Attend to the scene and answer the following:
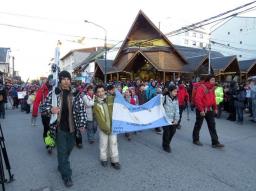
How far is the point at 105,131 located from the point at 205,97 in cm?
302

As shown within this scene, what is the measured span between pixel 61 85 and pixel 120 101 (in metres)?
1.83

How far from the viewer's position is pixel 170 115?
23.5 feet

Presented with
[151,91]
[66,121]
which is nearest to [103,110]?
[66,121]

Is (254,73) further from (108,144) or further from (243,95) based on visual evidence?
(108,144)

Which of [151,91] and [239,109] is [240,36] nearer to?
[239,109]

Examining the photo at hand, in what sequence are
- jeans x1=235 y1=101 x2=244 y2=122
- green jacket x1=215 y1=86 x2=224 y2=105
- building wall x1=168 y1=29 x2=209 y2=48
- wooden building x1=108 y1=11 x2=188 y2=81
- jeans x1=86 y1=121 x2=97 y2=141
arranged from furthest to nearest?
building wall x1=168 y1=29 x2=209 y2=48 < wooden building x1=108 y1=11 x2=188 y2=81 < green jacket x1=215 y1=86 x2=224 y2=105 < jeans x1=235 y1=101 x2=244 y2=122 < jeans x1=86 y1=121 x2=97 y2=141

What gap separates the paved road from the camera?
4992mm

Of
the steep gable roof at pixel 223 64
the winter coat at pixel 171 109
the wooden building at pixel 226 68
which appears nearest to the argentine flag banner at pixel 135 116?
the winter coat at pixel 171 109

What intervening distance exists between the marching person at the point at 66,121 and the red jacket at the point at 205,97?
11.7ft

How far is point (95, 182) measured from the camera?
5.14 meters

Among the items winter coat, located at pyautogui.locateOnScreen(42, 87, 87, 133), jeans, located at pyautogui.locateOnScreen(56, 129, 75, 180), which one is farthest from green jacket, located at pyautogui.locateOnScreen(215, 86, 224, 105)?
jeans, located at pyautogui.locateOnScreen(56, 129, 75, 180)

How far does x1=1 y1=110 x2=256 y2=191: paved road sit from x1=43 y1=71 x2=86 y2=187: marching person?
0.39m

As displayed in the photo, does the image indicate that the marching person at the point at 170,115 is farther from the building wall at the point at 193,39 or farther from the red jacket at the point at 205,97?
the building wall at the point at 193,39

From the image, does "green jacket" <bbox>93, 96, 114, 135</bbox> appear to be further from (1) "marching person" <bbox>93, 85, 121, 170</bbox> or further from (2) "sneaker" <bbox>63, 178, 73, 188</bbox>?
(2) "sneaker" <bbox>63, 178, 73, 188</bbox>
